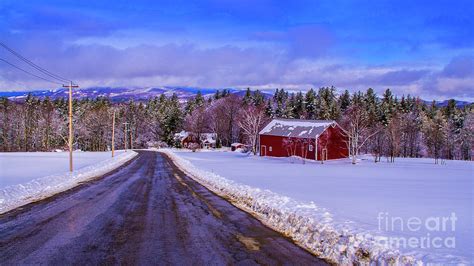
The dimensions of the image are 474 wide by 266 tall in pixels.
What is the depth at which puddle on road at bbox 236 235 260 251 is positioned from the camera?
28.1 feet

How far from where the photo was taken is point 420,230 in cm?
952

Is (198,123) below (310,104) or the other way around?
below

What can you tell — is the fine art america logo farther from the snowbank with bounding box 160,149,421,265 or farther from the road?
the road

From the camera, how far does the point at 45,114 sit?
9819cm

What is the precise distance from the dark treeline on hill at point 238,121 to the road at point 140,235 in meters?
58.6

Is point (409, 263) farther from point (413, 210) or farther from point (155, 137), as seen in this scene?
point (155, 137)

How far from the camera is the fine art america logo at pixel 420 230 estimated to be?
8133 mm

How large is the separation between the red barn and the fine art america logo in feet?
152

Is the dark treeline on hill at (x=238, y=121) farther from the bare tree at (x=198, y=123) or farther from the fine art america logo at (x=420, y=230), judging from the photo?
the fine art america logo at (x=420, y=230)

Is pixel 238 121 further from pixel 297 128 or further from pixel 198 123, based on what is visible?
pixel 297 128

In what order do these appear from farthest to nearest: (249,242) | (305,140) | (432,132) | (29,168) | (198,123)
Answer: (198,123) < (432,132) < (305,140) < (29,168) < (249,242)

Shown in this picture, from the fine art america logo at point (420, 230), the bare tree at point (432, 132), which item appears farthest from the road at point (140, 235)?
the bare tree at point (432, 132)

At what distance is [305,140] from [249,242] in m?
51.8

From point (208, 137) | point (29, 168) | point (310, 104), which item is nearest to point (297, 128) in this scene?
point (29, 168)
